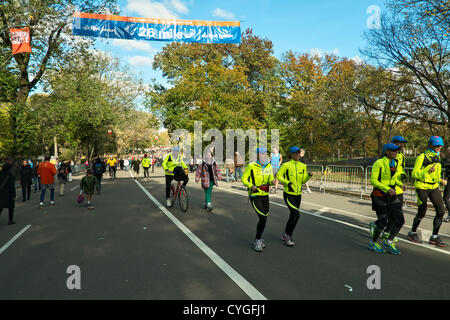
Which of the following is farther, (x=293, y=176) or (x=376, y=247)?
(x=293, y=176)

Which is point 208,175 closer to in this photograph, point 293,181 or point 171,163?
point 171,163

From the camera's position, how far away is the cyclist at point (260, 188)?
208 inches

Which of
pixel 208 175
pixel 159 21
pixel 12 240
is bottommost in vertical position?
pixel 12 240

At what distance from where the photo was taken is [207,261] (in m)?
4.77

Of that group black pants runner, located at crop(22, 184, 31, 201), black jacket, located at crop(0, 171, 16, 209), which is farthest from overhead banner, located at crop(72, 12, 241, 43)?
black jacket, located at crop(0, 171, 16, 209)

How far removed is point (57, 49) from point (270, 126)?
22.7 meters

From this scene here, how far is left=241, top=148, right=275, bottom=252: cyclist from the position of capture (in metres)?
5.29

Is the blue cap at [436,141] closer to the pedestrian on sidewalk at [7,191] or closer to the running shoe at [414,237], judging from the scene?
the running shoe at [414,237]

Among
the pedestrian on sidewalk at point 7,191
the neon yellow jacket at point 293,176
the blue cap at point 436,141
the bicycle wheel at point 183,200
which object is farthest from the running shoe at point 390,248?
the pedestrian on sidewalk at point 7,191

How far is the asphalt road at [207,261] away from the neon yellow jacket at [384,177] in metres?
1.15

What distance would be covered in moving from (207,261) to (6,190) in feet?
20.4

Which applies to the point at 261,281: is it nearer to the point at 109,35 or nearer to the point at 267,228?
the point at 267,228

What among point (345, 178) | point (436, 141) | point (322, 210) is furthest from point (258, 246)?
point (345, 178)
